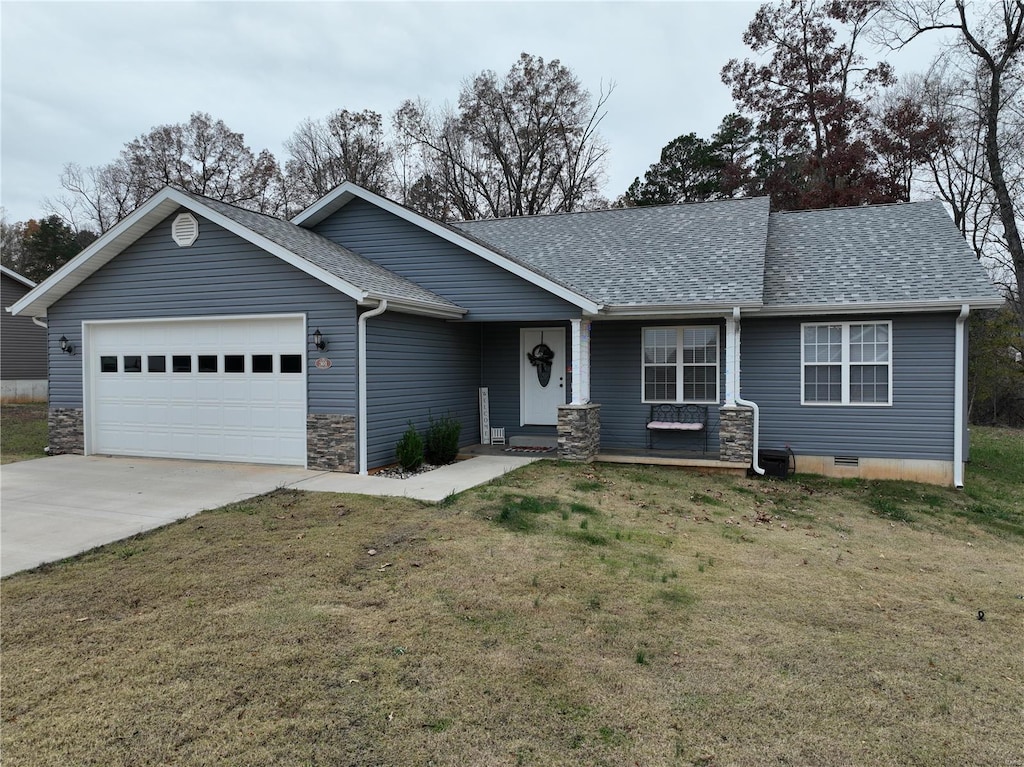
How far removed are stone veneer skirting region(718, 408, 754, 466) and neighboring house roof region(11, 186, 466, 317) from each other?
4.99 metres

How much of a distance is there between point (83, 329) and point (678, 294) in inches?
414

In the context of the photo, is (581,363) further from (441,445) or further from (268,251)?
(268,251)

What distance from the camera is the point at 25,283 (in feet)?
76.4

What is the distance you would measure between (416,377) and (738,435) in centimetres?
552

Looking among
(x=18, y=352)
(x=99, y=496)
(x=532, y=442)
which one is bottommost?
(x=99, y=496)

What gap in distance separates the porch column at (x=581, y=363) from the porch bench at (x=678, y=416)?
1358mm

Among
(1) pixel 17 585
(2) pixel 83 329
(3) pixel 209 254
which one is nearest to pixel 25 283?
(2) pixel 83 329

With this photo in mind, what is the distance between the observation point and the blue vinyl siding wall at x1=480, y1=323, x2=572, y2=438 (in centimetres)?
1334

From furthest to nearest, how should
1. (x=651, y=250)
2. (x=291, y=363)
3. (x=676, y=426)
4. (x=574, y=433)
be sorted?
(x=651, y=250)
(x=676, y=426)
(x=574, y=433)
(x=291, y=363)

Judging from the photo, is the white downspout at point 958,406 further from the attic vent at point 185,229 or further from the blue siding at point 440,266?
the attic vent at point 185,229

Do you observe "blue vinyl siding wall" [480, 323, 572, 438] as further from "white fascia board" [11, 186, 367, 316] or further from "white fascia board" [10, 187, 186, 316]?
"white fascia board" [10, 187, 186, 316]

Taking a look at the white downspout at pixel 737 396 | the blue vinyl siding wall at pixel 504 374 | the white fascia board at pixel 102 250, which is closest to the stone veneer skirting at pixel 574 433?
the blue vinyl siding wall at pixel 504 374

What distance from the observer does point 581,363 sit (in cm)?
1125

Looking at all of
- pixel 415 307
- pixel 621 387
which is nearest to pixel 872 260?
pixel 621 387
